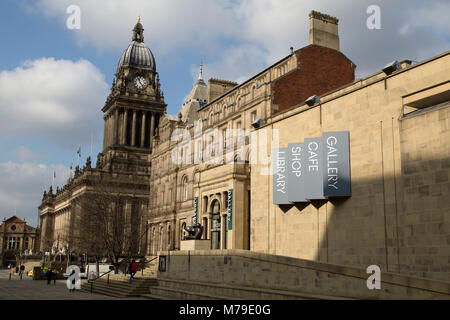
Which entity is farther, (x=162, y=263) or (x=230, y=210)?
(x=230, y=210)

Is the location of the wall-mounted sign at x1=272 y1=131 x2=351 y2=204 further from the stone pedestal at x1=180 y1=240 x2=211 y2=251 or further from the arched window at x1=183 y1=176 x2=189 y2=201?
the arched window at x1=183 y1=176 x2=189 y2=201

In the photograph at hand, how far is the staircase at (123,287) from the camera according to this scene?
29.9 m

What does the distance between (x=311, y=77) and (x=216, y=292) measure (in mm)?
24750

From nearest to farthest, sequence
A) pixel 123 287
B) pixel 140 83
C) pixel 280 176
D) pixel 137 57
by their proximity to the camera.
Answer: pixel 280 176
pixel 123 287
pixel 140 83
pixel 137 57

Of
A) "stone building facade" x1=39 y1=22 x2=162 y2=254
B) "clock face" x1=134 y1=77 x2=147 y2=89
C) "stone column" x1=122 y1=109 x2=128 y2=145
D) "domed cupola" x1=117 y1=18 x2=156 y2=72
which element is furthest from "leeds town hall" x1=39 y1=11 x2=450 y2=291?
"domed cupola" x1=117 y1=18 x2=156 y2=72

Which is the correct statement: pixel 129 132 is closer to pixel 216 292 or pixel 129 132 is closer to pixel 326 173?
pixel 326 173

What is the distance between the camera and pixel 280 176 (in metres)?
29.7

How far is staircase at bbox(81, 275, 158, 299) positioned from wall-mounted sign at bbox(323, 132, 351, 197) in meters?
12.6

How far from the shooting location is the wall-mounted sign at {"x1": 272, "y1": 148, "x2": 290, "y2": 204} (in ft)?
95.3

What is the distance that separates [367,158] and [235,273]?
884 cm

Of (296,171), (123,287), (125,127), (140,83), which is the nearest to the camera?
(296,171)

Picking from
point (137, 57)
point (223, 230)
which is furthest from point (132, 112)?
point (223, 230)
